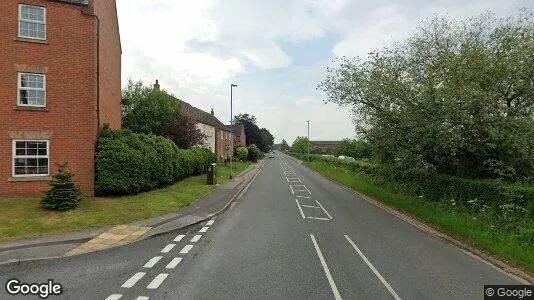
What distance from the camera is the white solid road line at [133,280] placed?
7.22m

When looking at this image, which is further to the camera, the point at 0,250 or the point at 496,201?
the point at 496,201

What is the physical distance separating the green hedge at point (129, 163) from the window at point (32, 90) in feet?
9.79

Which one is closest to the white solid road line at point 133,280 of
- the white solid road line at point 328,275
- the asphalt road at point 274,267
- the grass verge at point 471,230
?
the asphalt road at point 274,267

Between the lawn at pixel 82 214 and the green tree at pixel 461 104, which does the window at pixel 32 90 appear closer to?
the lawn at pixel 82 214

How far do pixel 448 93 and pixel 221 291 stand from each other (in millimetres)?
13207

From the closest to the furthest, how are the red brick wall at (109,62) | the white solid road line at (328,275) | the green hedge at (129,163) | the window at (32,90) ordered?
the white solid road line at (328,275) → the window at (32,90) → the green hedge at (129,163) → the red brick wall at (109,62)

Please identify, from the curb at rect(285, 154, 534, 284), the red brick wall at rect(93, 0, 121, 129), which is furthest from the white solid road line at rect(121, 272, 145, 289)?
the red brick wall at rect(93, 0, 121, 129)

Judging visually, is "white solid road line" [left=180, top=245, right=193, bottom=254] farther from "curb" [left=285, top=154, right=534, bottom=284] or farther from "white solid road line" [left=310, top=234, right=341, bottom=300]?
"curb" [left=285, top=154, right=534, bottom=284]

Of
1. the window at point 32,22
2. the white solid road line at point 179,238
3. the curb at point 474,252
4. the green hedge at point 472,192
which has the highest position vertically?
the window at point 32,22

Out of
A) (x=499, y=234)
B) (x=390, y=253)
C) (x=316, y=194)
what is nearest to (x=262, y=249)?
(x=390, y=253)

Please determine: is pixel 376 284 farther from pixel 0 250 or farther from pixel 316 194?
pixel 316 194

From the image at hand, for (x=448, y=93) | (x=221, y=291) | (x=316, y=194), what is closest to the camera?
(x=221, y=291)

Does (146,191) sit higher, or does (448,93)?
(448,93)

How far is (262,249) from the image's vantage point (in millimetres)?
10234
